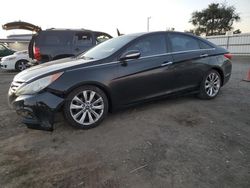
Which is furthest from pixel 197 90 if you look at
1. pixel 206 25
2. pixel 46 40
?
pixel 206 25

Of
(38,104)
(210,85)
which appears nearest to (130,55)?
(38,104)

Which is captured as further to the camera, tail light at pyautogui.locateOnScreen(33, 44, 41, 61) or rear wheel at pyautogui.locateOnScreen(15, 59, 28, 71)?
rear wheel at pyautogui.locateOnScreen(15, 59, 28, 71)

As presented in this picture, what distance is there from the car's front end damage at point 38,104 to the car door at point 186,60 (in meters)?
2.40

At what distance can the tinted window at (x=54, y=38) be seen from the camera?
7973 millimetres

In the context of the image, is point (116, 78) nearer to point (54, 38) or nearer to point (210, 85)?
point (210, 85)

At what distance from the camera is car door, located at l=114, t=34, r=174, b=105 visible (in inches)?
156

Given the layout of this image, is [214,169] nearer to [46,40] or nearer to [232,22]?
[46,40]

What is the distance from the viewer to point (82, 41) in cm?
832

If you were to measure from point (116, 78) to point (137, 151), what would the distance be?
1350 millimetres

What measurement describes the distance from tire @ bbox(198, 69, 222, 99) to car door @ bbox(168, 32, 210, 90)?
0.19 m

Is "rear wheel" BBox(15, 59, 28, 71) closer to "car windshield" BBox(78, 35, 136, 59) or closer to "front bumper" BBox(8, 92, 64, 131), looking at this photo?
"car windshield" BBox(78, 35, 136, 59)

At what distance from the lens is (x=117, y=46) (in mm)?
4219

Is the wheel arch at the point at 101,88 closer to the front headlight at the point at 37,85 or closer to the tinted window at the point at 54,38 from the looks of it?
the front headlight at the point at 37,85

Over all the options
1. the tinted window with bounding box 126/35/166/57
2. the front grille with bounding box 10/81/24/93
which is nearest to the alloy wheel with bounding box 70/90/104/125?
the front grille with bounding box 10/81/24/93
